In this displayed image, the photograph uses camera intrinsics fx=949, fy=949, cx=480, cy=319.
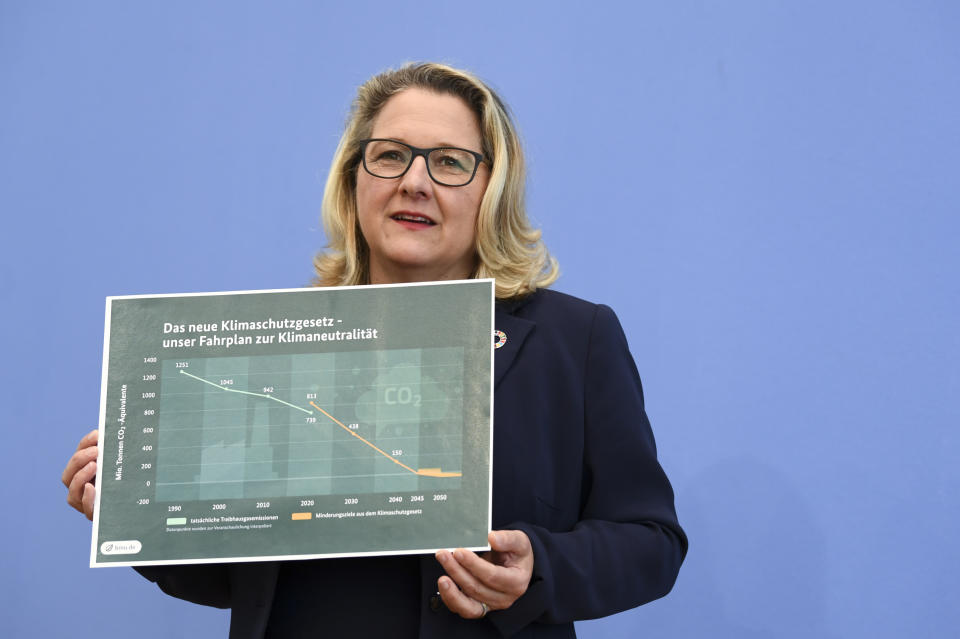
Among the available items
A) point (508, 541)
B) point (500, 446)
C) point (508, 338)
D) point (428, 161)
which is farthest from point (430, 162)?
point (508, 541)

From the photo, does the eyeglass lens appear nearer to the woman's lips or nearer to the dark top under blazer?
the woman's lips

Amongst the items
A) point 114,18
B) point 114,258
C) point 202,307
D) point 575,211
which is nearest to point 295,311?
point 202,307

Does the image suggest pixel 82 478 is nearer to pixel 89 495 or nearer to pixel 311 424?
pixel 89 495

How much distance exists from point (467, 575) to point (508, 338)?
1.24 feet

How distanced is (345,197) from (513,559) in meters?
0.74

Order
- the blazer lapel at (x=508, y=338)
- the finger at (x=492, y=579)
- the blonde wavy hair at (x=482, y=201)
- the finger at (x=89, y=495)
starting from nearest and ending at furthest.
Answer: the finger at (x=492, y=579)
the finger at (x=89, y=495)
the blazer lapel at (x=508, y=338)
the blonde wavy hair at (x=482, y=201)

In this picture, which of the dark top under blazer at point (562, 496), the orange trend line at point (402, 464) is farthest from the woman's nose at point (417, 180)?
the orange trend line at point (402, 464)

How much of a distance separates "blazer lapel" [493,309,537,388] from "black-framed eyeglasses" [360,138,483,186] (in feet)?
0.68

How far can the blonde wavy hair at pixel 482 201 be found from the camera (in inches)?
54.8

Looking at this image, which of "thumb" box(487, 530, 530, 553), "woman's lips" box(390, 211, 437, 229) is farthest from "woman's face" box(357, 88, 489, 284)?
"thumb" box(487, 530, 530, 553)

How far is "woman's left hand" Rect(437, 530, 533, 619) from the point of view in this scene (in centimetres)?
104

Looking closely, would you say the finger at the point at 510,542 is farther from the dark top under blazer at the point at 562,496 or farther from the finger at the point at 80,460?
the finger at the point at 80,460

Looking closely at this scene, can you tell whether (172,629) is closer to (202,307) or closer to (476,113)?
(202,307)

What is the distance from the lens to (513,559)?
1074 millimetres
